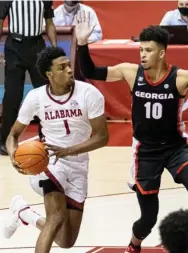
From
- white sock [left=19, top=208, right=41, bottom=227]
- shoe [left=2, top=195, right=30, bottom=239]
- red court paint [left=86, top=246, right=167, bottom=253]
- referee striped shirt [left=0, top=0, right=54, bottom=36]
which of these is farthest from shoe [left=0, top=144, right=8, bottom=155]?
red court paint [left=86, top=246, right=167, bottom=253]

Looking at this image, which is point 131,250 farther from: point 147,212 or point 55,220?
point 55,220

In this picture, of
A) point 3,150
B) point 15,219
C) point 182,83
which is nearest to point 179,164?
point 182,83

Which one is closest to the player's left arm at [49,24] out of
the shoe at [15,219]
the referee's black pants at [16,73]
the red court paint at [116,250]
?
the referee's black pants at [16,73]

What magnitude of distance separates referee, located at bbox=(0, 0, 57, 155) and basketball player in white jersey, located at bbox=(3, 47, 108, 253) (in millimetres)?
3774

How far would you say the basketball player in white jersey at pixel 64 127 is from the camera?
5.41 m

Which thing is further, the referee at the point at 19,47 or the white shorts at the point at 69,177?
→ the referee at the point at 19,47

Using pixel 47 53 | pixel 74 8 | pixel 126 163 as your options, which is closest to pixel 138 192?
pixel 47 53

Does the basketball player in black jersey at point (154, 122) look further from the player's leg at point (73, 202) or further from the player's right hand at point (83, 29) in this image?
the player's leg at point (73, 202)

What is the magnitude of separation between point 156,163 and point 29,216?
103 cm

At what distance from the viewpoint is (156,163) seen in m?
5.48

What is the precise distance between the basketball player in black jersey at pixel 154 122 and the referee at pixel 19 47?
12.5 feet

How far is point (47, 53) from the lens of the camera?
546 cm

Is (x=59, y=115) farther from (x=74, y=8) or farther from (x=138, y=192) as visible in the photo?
(x=74, y=8)

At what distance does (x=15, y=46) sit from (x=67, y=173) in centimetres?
411
